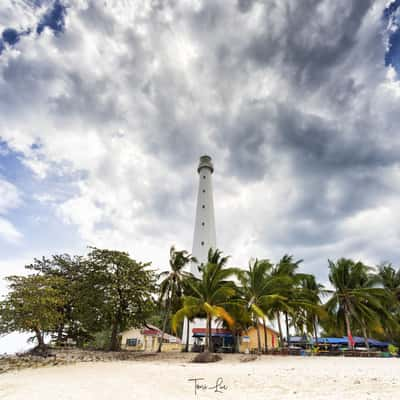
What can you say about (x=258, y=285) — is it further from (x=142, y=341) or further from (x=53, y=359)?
(x=142, y=341)

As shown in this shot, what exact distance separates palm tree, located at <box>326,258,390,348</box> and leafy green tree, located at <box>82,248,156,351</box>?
47.9 feet

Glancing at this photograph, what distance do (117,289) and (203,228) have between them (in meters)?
11.8

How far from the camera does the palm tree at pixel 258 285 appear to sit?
18.1 m

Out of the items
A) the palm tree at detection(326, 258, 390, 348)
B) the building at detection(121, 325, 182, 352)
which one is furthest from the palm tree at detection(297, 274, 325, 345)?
the building at detection(121, 325, 182, 352)

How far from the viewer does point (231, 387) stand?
303 inches

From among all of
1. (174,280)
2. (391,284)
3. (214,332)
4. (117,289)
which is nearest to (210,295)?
(174,280)

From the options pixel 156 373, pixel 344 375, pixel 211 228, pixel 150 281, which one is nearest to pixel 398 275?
pixel 211 228

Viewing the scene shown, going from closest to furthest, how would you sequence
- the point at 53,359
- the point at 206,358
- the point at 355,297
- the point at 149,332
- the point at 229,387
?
the point at 229,387 < the point at 206,358 < the point at 53,359 < the point at 355,297 < the point at 149,332

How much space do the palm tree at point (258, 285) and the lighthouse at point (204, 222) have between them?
28.8 feet

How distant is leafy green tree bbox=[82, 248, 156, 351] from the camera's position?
63.8 ft

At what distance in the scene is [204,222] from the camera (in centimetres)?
2952

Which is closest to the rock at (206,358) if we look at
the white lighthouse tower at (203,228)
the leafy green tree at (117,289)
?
Answer: the leafy green tree at (117,289)

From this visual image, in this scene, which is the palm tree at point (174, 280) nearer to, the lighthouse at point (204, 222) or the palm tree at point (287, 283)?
the lighthouse at point (204, 222)

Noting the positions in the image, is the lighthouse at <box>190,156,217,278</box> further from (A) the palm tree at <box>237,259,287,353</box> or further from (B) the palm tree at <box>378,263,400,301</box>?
(B) the palm tree at <box>378,263,400,301</box>
